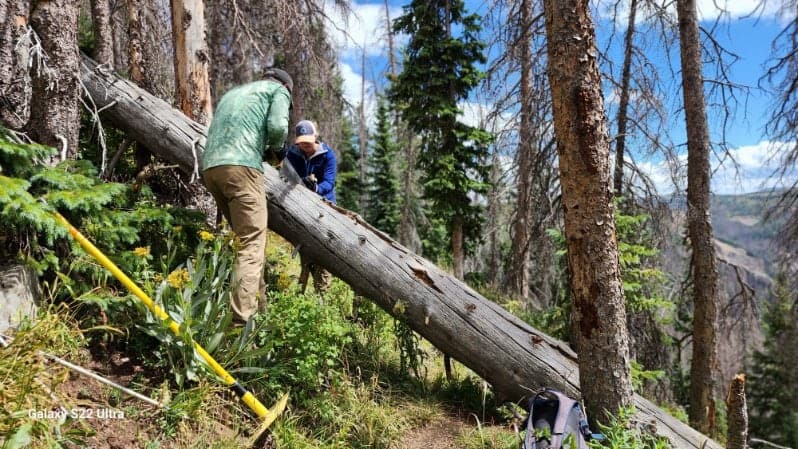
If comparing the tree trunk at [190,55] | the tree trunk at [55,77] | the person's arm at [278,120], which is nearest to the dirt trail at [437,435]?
the person's arm at [278,120]

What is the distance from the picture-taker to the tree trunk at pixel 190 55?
4.83m

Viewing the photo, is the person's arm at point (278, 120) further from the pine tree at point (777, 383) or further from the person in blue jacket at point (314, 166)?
the pine tree at point (777, 383)

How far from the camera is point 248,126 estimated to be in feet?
11.1

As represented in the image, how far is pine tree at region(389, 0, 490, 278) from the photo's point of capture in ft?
36.4

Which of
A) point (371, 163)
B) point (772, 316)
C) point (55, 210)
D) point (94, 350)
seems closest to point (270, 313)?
point (94, 350)

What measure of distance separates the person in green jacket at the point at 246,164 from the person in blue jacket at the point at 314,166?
0.89 m

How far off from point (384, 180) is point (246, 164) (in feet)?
69.8

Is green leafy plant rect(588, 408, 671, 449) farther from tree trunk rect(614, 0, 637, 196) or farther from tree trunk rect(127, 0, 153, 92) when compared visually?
tree trunk rect(127, 0, 153, 92)

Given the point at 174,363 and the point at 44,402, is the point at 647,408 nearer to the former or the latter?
the point at 174,363

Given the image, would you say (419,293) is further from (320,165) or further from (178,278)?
(320,165)

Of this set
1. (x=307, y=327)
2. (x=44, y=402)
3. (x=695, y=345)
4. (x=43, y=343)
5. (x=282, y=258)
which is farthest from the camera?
(x=695, y=345)

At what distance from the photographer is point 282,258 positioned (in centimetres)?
536

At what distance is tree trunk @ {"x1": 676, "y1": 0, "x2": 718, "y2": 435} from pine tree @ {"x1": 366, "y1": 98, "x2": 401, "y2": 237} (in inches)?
685

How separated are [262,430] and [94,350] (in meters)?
1.36
